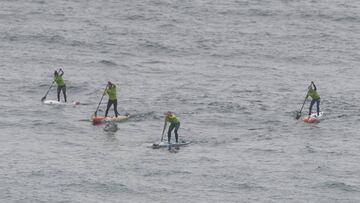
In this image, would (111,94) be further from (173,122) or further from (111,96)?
(173,122)

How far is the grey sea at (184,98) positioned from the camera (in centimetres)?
4547

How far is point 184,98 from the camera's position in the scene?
212 feet

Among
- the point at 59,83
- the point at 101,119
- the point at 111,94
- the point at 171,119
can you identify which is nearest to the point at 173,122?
the point at 171,119

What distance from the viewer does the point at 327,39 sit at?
8612 centimetres

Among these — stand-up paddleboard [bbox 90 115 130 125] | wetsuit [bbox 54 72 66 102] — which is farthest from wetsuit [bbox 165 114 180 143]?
wetsuit [bbox 54 72 66 102]

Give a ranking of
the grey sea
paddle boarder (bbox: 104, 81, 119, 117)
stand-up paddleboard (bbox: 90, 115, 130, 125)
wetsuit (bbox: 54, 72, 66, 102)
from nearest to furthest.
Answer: the grey sea → stand-up paddleboard (bbox: 90, 115, 130, 125) → paddle boarder (bbox: 104, 81, 119, 117) → wetsuit (bbox: 54, 72, 66, 102)

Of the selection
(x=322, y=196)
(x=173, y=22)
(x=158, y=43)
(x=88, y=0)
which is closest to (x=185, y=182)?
(x=322, y=196)

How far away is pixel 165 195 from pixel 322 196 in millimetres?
7155

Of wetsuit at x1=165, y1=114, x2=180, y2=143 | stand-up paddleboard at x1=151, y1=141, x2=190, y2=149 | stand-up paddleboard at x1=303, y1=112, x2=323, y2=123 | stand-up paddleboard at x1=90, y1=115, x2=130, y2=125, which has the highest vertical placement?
wetsuit at x1=165, y1=114, x2=180, y2=143

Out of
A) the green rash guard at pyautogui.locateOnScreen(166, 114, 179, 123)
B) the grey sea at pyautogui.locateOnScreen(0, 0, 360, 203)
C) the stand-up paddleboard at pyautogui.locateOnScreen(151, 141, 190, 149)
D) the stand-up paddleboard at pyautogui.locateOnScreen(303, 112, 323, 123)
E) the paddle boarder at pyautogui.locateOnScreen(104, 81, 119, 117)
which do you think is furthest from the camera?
the stand-up paddleboard at pyautogui.locateOnScreen(303, 112, 323, 123)

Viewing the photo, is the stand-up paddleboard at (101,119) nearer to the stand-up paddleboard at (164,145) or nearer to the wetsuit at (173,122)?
the wetsuit at (173,122)

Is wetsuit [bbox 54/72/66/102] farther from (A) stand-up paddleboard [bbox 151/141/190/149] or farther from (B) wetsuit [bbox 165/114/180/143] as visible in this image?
(A) stand-up paddleboard [bbox 151/141/190/149]

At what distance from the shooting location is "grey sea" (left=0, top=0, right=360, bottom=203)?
45.5m

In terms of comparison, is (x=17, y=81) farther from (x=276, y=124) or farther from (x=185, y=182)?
(x=185, y=182)
